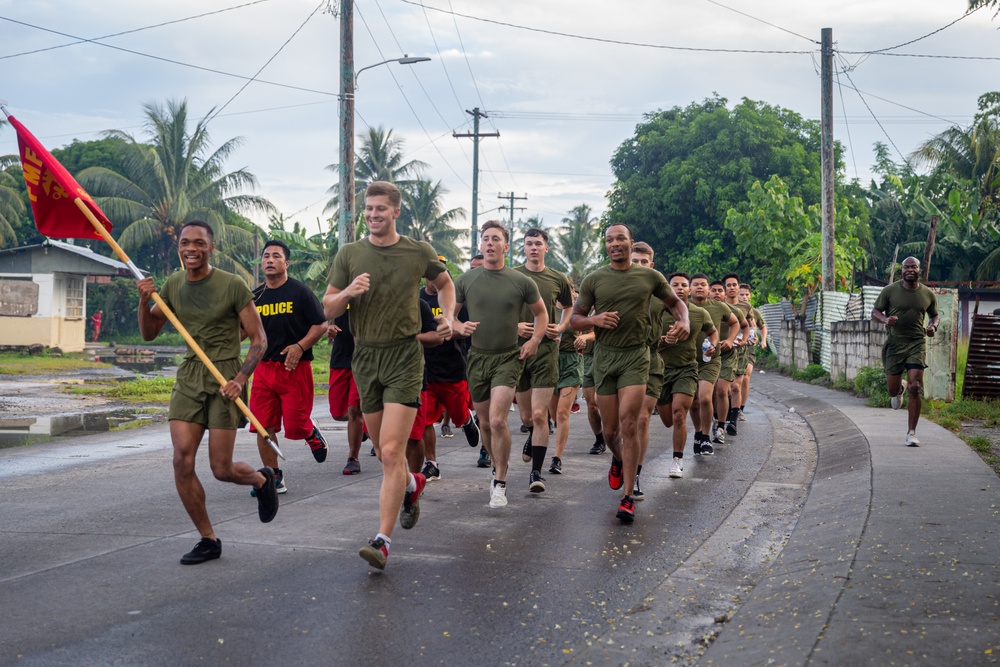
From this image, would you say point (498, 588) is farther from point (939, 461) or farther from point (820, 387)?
point (820, 387)

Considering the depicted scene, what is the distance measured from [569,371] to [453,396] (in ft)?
5.17

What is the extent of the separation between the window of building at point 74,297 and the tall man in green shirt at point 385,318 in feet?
96.5

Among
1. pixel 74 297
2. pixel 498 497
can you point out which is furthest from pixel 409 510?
pixel 74 297

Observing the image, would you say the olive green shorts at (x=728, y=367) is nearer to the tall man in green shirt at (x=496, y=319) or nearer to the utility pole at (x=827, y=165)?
the tall man in green shirt at (x=496, y=319)

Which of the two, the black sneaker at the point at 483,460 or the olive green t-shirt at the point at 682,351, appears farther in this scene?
the black sneaker at the point at 483,460

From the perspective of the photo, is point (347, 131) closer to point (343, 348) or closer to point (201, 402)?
point (343, 348)

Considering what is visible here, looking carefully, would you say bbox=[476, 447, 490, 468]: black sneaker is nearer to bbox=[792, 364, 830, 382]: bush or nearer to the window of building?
bbox=[792, 364, 830, 382]: bush

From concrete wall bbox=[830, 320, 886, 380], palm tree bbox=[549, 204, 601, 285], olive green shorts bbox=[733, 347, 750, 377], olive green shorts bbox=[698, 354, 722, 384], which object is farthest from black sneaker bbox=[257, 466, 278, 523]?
palm tree bbox=[549, 204, 601, 285]

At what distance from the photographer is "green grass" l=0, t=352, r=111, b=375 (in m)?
24.3

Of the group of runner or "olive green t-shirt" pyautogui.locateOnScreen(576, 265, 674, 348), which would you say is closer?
the group of runner

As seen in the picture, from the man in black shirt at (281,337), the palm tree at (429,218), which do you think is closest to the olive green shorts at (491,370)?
the man in black shirt at (281,337)

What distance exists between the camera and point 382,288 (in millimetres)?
6289

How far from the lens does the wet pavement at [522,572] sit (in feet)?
14.7

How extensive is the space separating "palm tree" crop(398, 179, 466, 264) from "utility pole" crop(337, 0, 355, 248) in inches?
1301
